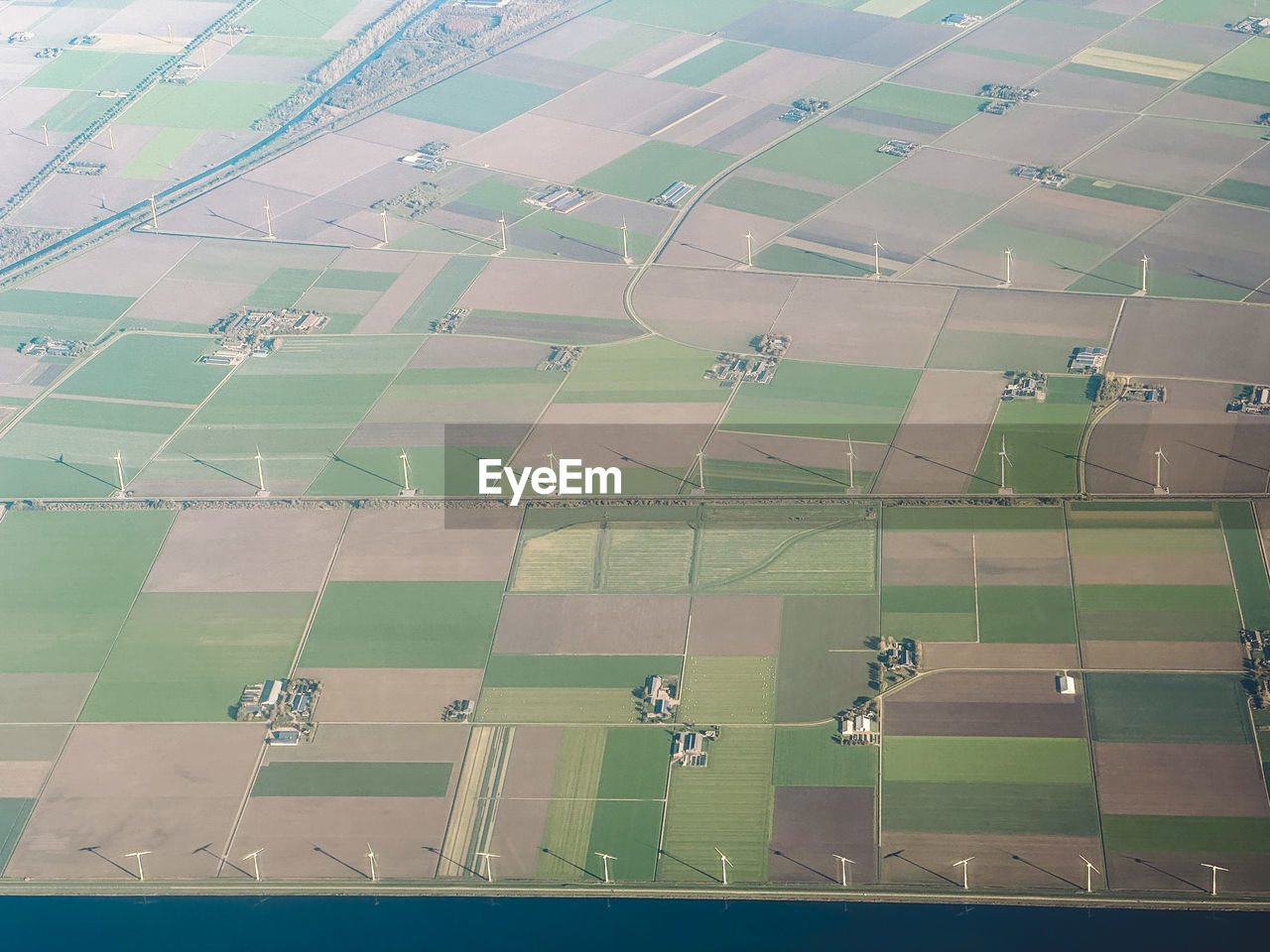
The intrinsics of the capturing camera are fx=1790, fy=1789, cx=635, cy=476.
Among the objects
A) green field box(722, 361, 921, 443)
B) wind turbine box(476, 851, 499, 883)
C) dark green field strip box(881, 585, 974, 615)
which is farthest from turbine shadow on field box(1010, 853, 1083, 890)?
green field box(722, 361, 921, 443)

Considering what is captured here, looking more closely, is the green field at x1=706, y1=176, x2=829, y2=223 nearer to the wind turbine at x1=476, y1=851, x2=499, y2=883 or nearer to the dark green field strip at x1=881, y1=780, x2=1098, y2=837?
the dark green field strip at x1=881, y1=780, x2=1098, y2=837

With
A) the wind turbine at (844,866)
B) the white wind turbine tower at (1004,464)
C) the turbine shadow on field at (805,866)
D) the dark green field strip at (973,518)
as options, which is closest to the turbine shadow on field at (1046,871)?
the wind turbine at (844,866)

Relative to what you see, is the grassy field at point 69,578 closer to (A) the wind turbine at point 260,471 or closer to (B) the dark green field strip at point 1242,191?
(A) the wind turbine at point 260,471

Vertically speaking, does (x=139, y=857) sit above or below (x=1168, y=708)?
below

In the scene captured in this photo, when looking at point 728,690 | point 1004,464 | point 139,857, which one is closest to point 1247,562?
point 1004,464

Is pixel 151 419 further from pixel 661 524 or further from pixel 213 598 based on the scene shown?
pixel 661 524

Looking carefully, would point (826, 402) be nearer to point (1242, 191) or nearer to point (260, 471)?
point (260, 471)
